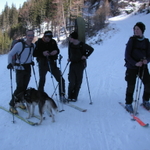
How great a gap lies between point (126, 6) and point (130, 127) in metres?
36.6

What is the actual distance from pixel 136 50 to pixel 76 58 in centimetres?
180

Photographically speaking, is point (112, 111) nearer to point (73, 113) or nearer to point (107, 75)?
point (73, 113)

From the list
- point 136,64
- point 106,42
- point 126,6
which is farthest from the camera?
point 126,6

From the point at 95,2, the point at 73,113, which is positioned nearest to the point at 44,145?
the point at 73,113

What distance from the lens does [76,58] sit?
5.17m

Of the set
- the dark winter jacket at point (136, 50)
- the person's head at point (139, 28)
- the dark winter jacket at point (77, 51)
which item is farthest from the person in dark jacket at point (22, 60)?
the person's head at point (139, 28)

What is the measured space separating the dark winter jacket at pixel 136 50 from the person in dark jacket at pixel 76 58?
1408mm

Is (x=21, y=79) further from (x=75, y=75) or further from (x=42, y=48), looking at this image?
(x=75, y=75)

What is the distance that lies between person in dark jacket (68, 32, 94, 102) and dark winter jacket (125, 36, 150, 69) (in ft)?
4.62

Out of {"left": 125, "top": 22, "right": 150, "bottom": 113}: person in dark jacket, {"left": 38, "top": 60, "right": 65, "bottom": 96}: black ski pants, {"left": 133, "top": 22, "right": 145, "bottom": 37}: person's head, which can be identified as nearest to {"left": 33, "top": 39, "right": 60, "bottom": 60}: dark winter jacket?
{"left": 38, "top": 60, "right": 65, "bottom": 96}: black ski pants

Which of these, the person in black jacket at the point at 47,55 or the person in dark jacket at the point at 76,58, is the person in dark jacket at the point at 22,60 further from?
the person in dark jacket at the point at 76,58

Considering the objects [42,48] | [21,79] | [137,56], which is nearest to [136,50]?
[137,56]

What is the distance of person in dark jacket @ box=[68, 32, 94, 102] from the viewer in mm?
5125

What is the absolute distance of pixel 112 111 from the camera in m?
4.65
